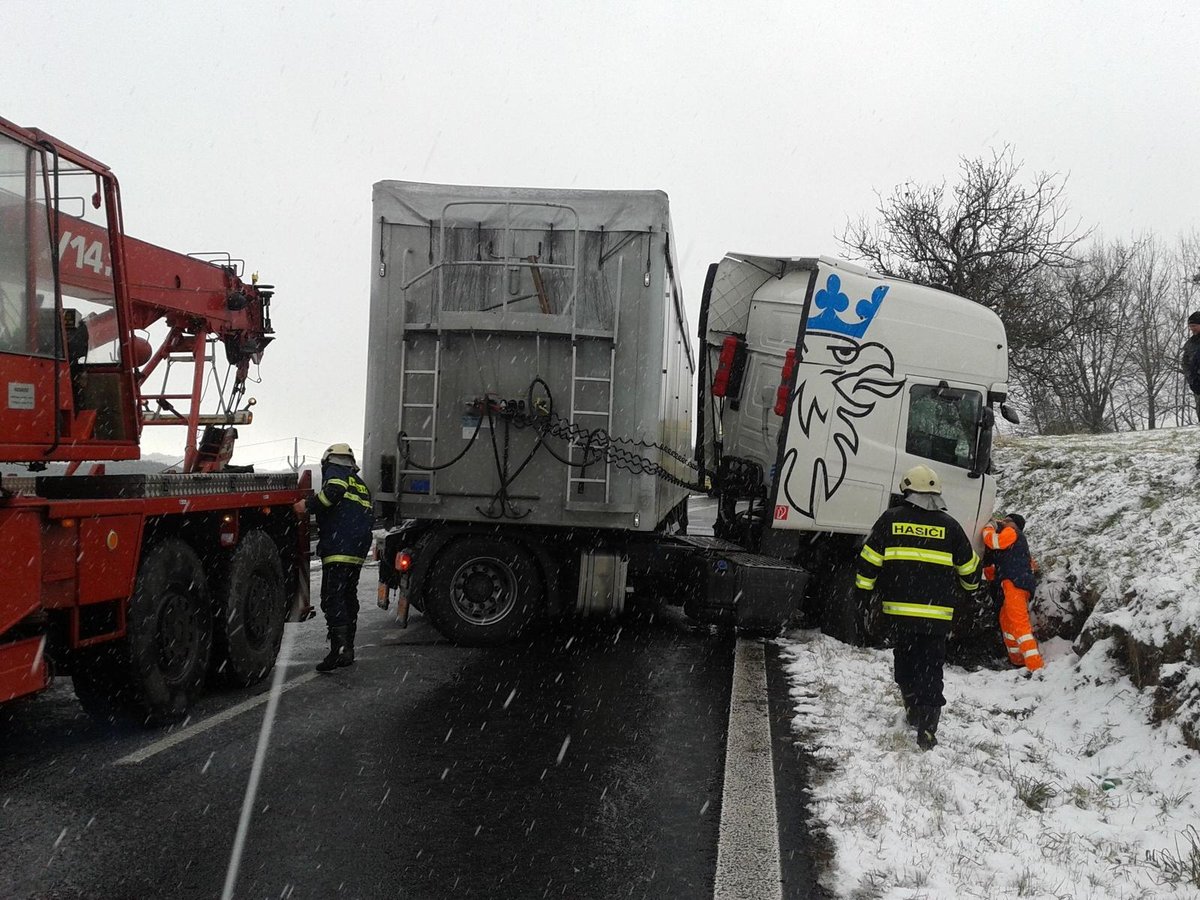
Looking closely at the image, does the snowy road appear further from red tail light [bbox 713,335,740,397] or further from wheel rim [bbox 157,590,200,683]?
red tail light [bbox 713,335,740,397]

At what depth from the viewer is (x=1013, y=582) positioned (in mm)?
8719

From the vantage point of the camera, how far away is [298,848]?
4.03 meters

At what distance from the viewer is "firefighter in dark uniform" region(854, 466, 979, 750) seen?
5965 millimetres

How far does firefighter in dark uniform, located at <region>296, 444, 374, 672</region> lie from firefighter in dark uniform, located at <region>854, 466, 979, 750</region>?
3769 millimetres

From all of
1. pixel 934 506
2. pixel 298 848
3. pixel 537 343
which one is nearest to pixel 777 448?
pixel 537 343

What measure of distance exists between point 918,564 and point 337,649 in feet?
13.8

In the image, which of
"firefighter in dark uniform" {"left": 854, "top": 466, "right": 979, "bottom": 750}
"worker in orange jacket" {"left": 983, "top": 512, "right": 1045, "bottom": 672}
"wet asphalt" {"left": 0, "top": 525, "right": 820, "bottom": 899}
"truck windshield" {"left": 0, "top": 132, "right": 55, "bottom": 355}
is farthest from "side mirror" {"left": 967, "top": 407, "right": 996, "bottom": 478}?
"truck windshield" {"left": 0, "top": 132, "right": 55, "bottom": 355}

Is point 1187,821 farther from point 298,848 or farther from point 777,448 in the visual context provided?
point 777,448

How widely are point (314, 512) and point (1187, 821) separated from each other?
5.86 meters

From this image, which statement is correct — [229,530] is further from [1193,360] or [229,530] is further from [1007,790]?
[1193,360]

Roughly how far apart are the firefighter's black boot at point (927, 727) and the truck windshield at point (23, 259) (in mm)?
4879

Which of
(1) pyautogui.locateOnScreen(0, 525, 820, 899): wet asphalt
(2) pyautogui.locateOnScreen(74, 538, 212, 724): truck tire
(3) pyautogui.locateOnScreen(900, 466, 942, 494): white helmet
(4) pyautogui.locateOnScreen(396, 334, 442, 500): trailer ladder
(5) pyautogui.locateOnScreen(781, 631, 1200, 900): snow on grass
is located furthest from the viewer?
(4) pyautogui.locateOnScreen(396, 334, 442, 500): trailer ladder

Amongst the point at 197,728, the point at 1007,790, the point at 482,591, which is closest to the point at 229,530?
the point at 197,728

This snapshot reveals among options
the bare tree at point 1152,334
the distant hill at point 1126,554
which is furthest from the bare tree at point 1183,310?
the distant hill at point 1126,554
